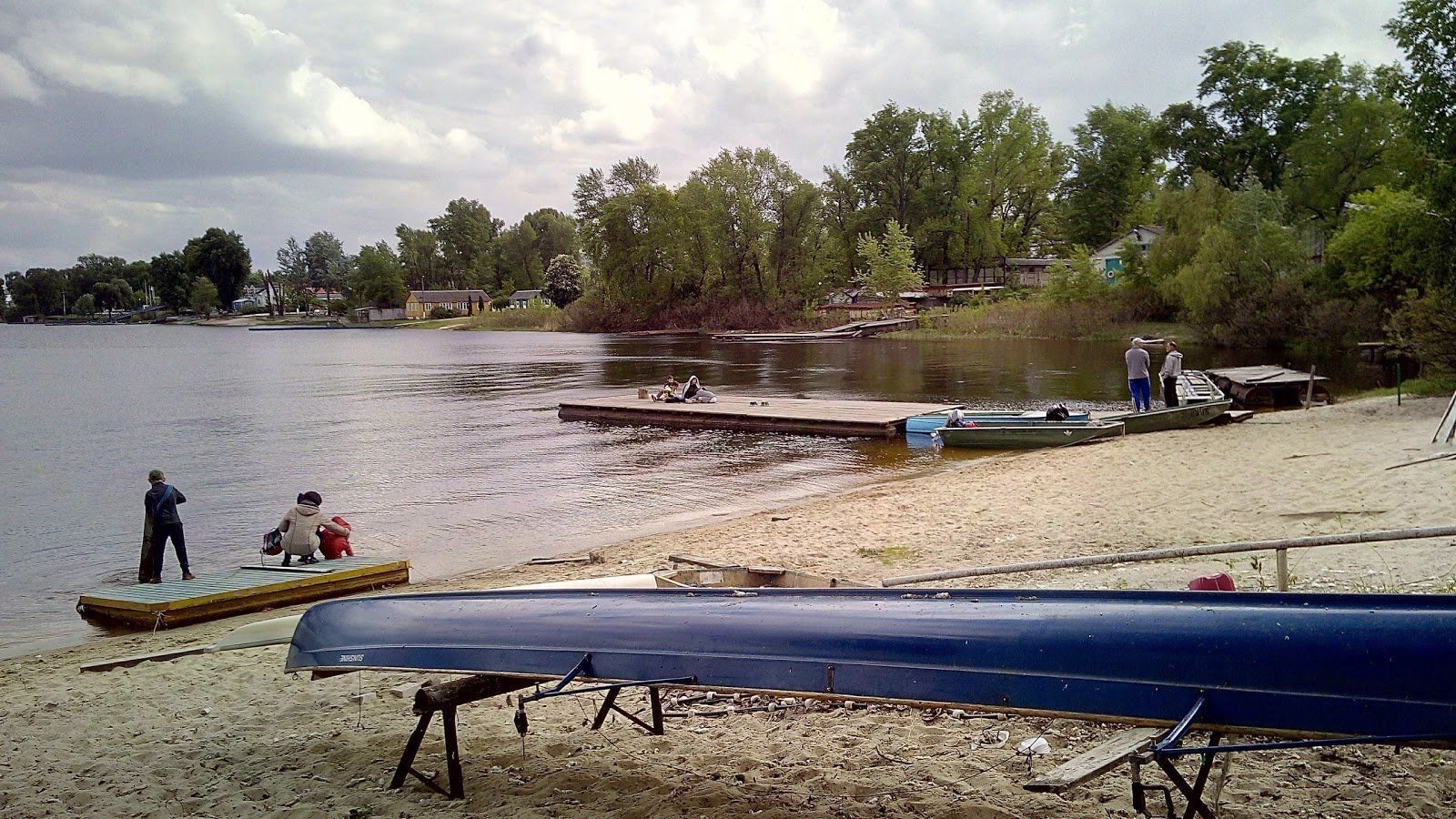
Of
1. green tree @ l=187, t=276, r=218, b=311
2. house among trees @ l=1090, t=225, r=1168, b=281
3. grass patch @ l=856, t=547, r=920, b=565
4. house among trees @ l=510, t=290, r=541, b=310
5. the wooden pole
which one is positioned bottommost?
grass patch @ l=856, t=547, r=920, b=565

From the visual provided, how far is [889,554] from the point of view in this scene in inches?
471

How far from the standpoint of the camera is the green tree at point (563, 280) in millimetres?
139000

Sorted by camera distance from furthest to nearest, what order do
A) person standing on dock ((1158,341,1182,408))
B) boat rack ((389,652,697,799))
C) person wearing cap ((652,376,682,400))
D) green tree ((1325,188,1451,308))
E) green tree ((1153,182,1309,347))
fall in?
green tree ((1153,182,1309,347)), person wearing cap ((652,376,682,400)), green tree ((1325,188,1451,308)), person standing on dock ((1158,341,1182,408)), boat rack ((389,652,697,799))

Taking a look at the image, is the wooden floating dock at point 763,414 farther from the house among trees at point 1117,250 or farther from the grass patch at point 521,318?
the grass patch at point 521,318

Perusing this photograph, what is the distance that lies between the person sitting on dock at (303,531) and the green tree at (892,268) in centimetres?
7819

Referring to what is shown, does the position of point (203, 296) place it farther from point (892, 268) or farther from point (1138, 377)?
point (1138, 377)

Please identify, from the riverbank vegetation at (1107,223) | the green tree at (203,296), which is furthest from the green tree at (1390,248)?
the green tree at (203,296)

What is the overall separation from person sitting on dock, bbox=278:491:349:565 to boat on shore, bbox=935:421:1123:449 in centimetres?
1546

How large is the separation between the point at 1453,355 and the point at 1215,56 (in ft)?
172

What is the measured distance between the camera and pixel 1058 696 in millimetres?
3984

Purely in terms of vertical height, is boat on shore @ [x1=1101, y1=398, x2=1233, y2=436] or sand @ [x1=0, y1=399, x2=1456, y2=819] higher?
boat on shore @ [x1=1101, y1=398, x2=1233, y2=436]

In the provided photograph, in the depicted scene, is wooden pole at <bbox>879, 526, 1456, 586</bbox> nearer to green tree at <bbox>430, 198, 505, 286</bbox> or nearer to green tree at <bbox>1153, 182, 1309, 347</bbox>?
green tree at <bbox>1153, 182, 1309, 347</bbox>

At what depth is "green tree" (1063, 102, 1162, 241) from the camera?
288 ft

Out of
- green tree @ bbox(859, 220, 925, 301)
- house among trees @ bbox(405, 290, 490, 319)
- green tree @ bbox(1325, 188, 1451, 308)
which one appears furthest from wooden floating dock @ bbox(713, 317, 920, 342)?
house among trees @ bbox(405, 290, 490, 319)
